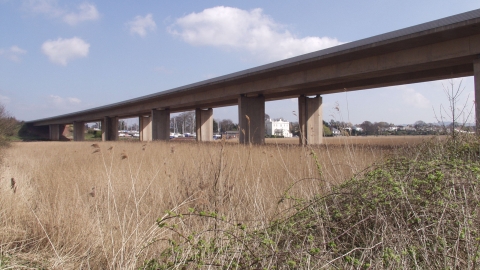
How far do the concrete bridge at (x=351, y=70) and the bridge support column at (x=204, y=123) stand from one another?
4.62 m

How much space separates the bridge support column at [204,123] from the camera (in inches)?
1631

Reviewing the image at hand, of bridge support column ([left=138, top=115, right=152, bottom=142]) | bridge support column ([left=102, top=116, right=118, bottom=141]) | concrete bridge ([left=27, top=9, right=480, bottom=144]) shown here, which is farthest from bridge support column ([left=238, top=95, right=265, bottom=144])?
bridge support column ([left=102, top=116, right=118, bottom=141])

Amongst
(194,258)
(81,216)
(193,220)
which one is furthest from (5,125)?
(194,258)

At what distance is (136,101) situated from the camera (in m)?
41.7

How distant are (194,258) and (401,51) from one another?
667 inches

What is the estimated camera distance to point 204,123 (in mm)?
42156

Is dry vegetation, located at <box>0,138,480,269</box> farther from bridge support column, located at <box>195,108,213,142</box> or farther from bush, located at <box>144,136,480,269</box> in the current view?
bridge support column, located at <box>195,108,213,142</box>

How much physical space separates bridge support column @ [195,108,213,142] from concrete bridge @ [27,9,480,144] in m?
4.62

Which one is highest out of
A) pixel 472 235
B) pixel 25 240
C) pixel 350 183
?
pixel 350 183

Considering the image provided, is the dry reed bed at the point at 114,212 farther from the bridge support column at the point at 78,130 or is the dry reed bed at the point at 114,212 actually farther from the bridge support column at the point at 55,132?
the bridge support column at the point at 55,132

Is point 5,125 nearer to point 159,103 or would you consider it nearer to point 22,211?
point 22,211

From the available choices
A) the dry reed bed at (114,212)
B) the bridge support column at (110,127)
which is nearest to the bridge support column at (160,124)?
the bridge support column at (110,127)

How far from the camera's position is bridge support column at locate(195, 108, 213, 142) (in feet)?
136

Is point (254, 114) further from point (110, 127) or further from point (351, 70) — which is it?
point (110, 127)
